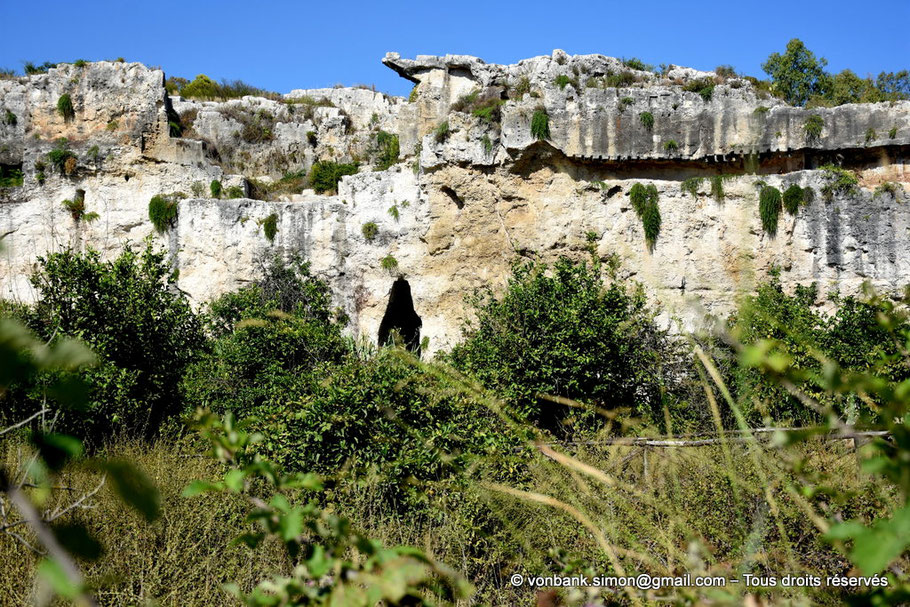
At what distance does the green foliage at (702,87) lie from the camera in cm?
1364

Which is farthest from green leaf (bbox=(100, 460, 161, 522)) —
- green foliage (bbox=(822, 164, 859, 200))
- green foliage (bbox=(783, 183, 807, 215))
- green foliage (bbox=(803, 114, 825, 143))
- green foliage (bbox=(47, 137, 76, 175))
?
green foliage (bbox=(47, 137, 76, 175))

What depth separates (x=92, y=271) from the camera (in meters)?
11.0

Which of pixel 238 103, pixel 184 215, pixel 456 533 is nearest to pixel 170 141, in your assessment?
pixel 184 215

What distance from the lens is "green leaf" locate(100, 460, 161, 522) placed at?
0.78 meters

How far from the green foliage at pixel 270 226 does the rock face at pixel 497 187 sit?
105 millimetres

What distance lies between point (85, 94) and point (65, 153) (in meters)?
1.60

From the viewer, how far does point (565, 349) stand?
10992 mm

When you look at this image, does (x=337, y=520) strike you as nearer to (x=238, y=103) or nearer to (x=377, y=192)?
(x=377, y=192)

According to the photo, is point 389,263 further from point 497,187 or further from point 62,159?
point 62,159

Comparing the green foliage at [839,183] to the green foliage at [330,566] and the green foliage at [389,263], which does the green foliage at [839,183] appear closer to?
the green foliage at [389,263]

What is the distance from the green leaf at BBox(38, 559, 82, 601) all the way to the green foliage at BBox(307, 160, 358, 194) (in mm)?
17127

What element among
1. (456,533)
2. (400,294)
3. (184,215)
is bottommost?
(456,533)

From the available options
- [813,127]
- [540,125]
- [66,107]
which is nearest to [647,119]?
[540,125]

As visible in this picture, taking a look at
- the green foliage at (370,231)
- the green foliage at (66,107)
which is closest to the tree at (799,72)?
the green foliage at (370,231)
